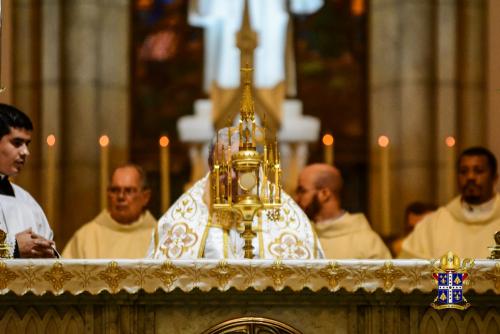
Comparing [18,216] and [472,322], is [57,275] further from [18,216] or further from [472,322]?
[472,322]

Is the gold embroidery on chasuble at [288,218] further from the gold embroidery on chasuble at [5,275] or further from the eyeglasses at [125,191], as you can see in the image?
the eyeglasses at [125,191]

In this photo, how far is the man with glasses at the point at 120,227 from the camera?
396 inches

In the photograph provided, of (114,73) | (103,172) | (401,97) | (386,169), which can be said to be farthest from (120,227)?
→ (401,97)

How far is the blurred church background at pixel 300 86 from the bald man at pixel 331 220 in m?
2.11

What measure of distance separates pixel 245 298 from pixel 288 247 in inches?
46.7

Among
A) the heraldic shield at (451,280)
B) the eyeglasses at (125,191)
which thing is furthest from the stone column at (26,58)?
the heraldic shield at (451,280)

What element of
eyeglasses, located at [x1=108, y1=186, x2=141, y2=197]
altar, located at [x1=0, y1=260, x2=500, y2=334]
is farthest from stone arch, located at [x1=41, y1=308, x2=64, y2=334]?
eyeglasses, located at [x1=108, y1=186, x2=141, y2=197]

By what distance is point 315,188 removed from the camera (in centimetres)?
998

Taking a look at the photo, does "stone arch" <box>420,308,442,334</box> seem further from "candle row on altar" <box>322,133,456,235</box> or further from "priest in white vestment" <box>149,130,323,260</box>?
"candle row on altar" <box>322,133,456,235</box>

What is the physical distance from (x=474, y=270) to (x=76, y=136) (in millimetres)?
6632

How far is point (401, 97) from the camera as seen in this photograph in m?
12.7

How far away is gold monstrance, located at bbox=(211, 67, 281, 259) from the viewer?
7.05m

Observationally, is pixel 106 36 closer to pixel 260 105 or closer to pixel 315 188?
pixel 260 105

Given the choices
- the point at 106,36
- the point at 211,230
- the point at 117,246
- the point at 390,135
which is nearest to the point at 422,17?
the point at 390,135
